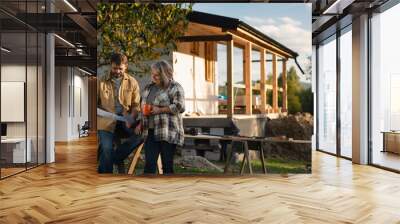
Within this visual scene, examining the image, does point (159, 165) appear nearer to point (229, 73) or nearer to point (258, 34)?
point (229, 73)

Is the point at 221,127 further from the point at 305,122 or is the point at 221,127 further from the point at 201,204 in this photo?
the point at 201,204

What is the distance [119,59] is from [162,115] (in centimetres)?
111

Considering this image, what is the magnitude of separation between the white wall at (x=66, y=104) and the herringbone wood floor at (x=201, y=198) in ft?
27.1

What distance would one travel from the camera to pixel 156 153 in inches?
251

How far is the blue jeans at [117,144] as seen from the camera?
20.9 feet

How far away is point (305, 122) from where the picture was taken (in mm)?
6441

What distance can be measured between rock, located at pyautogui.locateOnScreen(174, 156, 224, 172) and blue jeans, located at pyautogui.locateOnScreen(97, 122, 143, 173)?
27.4 inches

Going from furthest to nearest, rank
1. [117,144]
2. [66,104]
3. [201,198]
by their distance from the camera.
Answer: [66,104] < [117,144] < [201,198]

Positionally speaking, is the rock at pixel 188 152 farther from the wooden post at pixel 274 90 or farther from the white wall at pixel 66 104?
the white wall at pixel 66 104

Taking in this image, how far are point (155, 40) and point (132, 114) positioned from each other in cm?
119

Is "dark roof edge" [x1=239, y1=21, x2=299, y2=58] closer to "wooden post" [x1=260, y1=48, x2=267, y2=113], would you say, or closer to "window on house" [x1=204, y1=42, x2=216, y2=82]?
"wooden post" [x1=260, y1=48, x2=267, y2=113]

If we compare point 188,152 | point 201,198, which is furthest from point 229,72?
point 201,198

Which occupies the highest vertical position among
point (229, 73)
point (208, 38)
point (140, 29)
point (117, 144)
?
point (140, 29)

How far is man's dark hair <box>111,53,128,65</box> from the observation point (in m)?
6.44
